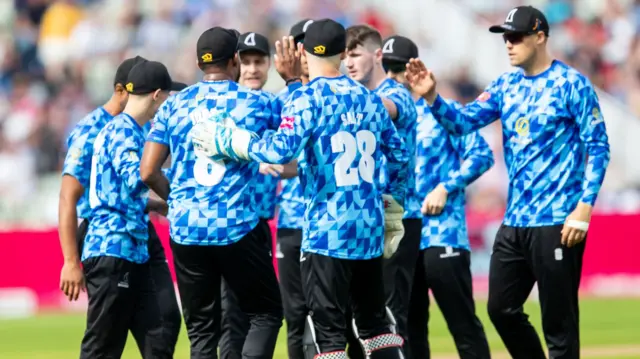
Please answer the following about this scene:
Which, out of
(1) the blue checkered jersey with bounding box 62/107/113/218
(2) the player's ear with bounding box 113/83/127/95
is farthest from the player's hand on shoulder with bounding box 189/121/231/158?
(2) the player's ear with bounding box 113/83/127/95

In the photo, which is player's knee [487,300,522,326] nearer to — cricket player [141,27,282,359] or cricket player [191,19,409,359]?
cricket player [191,19,409,359]

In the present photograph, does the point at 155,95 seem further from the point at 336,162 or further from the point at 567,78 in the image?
the point at 567,78

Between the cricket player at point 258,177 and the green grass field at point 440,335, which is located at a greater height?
the cricket player at point 258,177

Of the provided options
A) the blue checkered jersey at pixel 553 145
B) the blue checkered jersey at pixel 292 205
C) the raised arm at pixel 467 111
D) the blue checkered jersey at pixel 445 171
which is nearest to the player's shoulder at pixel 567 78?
the blue checkered jersey at pixel 553 145

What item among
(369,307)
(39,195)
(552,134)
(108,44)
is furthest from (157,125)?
(108,44)

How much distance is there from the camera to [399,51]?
9711mm

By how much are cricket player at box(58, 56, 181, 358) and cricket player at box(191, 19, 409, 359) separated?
1.26 meters

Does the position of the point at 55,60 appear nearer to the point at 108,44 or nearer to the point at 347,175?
the point at 108,44

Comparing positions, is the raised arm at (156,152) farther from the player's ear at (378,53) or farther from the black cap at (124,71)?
the player's ear at (378,53)

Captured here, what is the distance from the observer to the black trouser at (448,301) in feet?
31.3

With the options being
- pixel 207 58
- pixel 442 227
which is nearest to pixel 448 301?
pixel 442 227

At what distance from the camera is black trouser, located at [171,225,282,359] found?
7871 millimetres

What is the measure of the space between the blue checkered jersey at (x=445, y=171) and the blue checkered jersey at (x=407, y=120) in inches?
14.5

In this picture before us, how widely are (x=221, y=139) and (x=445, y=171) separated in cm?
301
